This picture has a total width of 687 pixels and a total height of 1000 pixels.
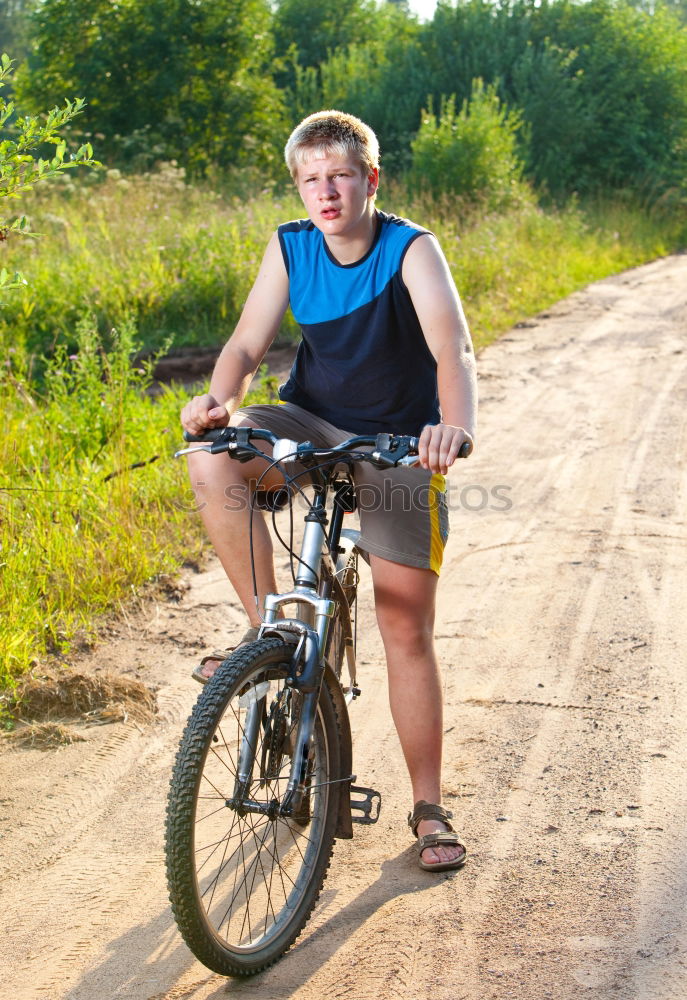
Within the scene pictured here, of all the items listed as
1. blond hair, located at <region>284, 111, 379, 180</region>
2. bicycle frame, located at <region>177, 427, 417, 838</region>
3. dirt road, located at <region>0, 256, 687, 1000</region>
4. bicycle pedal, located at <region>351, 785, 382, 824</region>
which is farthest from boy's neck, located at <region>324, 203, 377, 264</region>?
dirt road, located at <region>0, 256, 687, 1000</region>

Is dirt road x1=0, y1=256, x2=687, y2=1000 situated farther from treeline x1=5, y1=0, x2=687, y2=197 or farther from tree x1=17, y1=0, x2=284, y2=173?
tree x1=17, y1=0, x2=284, y2=173

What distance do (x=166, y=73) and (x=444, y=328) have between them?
19.2m

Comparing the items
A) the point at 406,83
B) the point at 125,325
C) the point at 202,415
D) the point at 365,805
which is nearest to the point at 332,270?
the point at 202,415

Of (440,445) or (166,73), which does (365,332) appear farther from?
(166,73)

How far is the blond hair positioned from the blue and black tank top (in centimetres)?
21

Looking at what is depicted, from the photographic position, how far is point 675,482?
638 cm

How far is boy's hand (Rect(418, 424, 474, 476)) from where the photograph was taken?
8.24ft

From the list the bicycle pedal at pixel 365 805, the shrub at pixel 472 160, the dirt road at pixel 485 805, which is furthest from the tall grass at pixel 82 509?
the shrub at pixel 472 160

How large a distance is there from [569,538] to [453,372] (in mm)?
2899

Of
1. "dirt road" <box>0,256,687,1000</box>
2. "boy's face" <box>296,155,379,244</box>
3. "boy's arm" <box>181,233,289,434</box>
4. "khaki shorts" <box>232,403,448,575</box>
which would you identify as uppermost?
"boy's face" <box>296,155,379,244</box>

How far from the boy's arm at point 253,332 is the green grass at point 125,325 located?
1.62 m

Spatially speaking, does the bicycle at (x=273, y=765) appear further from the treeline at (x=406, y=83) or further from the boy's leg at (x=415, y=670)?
the treeline at (x=406, y=83)

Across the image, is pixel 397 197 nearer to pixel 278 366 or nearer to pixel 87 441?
pixel 278 366

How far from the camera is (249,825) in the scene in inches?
113
